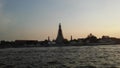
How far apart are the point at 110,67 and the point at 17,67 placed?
11.2 m

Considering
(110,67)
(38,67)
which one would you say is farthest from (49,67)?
(110,67)

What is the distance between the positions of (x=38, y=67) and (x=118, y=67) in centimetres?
949

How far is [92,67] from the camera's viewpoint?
121ft

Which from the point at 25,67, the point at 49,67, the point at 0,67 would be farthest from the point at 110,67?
the point at 0,67

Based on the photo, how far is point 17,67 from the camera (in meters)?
38.5

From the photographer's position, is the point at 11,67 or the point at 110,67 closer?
the point at 110,67

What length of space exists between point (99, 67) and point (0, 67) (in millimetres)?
12216

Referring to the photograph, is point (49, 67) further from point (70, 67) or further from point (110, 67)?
point (110, 67)

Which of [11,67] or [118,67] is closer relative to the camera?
[118,67]

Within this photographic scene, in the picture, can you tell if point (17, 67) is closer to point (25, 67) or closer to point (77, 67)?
point (25, 67)

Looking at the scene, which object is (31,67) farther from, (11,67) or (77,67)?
(77,67)

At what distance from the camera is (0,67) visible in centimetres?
3919

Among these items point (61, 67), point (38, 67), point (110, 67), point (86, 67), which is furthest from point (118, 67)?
point (38, 67)

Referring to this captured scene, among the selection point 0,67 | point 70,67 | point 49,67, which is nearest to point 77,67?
point 70,67
